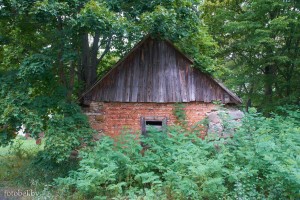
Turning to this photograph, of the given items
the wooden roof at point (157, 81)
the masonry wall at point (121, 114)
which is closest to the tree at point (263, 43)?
the wooden roof at point (157, 81)

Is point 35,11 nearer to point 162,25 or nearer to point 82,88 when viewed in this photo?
point 162,25

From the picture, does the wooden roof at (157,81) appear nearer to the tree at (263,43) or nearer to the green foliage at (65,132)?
the green foliage at (65,132)

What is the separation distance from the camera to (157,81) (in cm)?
1025

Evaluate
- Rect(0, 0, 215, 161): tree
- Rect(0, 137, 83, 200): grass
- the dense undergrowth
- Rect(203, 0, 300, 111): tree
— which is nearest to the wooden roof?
Rect(0, 0, 215, 161): tree

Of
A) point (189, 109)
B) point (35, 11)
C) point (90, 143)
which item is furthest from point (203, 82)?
point (35, 11)

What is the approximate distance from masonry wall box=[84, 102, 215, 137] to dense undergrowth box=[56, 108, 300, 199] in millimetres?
1733

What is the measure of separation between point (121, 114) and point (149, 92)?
119cm

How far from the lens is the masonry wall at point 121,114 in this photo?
33.7ft

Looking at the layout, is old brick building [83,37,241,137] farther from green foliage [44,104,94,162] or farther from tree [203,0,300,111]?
tree [203,0,300,111]

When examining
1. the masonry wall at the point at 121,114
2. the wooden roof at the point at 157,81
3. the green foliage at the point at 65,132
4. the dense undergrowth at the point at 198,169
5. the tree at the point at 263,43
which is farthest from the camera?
the tree at the point at 263,43

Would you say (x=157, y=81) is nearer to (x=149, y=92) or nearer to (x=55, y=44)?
(x=149, y=92)

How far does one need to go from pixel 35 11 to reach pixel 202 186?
18.1ft

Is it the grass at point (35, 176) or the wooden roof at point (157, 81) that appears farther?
the wooden roof at point (157, 81)

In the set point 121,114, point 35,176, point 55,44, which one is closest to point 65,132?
point 35,176
